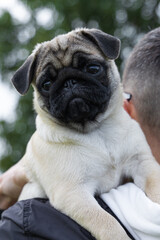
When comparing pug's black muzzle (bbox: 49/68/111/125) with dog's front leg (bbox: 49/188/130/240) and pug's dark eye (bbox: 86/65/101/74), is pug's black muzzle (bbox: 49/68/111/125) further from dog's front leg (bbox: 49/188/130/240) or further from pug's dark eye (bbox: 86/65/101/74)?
dog's front leg (bbox: 49/188/130/240)

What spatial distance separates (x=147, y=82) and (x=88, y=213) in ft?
4.42

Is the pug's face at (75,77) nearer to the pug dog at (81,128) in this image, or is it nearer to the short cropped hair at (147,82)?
the pug dog at (81,128)

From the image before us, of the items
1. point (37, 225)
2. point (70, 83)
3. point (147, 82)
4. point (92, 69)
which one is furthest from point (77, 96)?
point (37, 225)

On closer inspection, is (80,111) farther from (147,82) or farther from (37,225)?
(37,225)

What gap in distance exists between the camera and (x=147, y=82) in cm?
352

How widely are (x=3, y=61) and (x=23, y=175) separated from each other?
1077cm

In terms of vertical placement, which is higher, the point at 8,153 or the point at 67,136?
the point at 67,136

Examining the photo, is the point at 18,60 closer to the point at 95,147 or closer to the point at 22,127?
the point at 22,127

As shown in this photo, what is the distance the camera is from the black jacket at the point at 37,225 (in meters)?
2.48

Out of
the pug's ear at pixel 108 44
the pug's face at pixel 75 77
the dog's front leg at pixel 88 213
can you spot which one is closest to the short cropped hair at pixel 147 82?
the pug's face at pixel 75 77

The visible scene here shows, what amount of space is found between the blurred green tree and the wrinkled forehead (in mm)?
7694

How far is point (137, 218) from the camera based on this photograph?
2512mm

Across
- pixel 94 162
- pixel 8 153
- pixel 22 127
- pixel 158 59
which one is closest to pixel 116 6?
pixel 22 127

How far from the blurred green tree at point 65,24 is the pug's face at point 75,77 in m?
7.77
